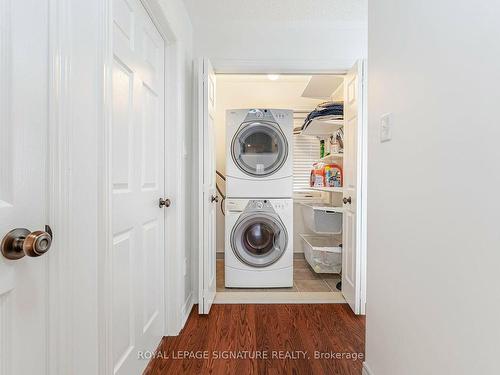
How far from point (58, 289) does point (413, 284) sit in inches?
45.8

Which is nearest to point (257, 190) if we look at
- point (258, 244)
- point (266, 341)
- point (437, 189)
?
point (258, 244)

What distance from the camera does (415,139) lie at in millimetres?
1015

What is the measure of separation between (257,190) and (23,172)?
213 cm

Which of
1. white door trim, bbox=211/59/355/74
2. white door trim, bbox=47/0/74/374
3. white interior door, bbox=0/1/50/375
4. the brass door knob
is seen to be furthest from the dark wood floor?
white door trim, bbox=211/59/355/74

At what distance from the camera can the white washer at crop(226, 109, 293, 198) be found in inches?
106

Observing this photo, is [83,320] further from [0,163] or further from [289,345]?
[289,345]

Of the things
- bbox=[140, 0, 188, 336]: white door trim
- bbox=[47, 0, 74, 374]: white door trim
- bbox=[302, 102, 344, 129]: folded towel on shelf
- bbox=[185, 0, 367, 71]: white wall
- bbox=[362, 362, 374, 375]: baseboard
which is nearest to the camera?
bbox=[47, 0, 74, 374]: white door trim

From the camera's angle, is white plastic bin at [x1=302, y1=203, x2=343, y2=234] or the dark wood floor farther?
white plastic bin at [x1=302, y1=203, x2=343, y2=234]

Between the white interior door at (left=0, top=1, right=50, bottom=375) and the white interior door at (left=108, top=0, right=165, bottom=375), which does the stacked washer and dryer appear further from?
the white interior door at (left=0, top=1, right=50, bottom=375)

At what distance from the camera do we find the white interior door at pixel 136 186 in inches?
47.2

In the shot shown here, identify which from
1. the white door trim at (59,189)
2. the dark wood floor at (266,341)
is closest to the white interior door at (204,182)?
the dark wood floor at (266,341)

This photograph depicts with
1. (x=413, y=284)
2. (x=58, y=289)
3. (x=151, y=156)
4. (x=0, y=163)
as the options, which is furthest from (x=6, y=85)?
(x=413, y=284)

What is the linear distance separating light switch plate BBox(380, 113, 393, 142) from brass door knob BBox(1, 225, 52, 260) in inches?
49.8

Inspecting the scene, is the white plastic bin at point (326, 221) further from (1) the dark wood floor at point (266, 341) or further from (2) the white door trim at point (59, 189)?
(2) the white door trim at point (59, 189)
